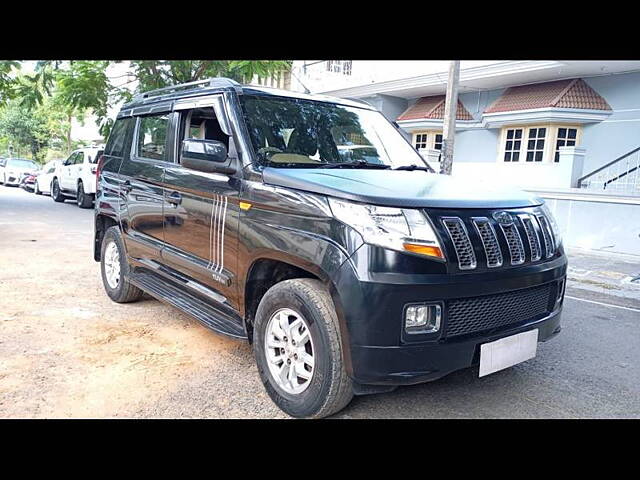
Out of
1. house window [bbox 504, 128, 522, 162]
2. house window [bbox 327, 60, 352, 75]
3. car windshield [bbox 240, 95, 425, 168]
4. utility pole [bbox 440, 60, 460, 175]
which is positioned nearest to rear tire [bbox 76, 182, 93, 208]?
house window [bbox 327, 60, 352, 75]

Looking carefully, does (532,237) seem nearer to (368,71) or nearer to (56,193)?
(368,71)

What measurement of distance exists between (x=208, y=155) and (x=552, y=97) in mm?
12963

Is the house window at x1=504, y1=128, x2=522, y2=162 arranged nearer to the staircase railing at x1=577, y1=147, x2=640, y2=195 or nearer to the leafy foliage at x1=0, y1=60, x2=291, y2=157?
the staircase railing at x1=577, y1=147, x2=640, y2=195

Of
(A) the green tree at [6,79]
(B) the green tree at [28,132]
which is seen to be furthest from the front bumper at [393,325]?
(B) the green tree at [28,132]

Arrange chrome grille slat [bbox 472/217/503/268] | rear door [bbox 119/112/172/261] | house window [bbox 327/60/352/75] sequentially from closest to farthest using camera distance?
chrome grille slat [bbox 472/217/503/268] < rear door [bbox 119/112/172/261] < house window [bbox 327/60/352/75]

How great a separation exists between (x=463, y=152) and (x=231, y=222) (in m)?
14.8

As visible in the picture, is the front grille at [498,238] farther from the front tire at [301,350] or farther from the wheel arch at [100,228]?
the wheel arch at [100,228]

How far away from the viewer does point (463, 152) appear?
17078mm

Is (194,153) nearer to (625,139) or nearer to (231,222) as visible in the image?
(231,222)

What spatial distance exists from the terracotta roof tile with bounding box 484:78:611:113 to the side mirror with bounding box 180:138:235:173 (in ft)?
40.8

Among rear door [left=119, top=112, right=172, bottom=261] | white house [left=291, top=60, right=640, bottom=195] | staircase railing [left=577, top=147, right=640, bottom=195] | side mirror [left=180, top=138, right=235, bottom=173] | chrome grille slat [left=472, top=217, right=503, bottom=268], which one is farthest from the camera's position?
white house [left=291, top=60, right=640, bottom=195]

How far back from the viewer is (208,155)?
3498 mm

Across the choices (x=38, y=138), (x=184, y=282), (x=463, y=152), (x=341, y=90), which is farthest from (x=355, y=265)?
(x=38, y=138)

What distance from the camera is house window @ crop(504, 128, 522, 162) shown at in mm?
15461
